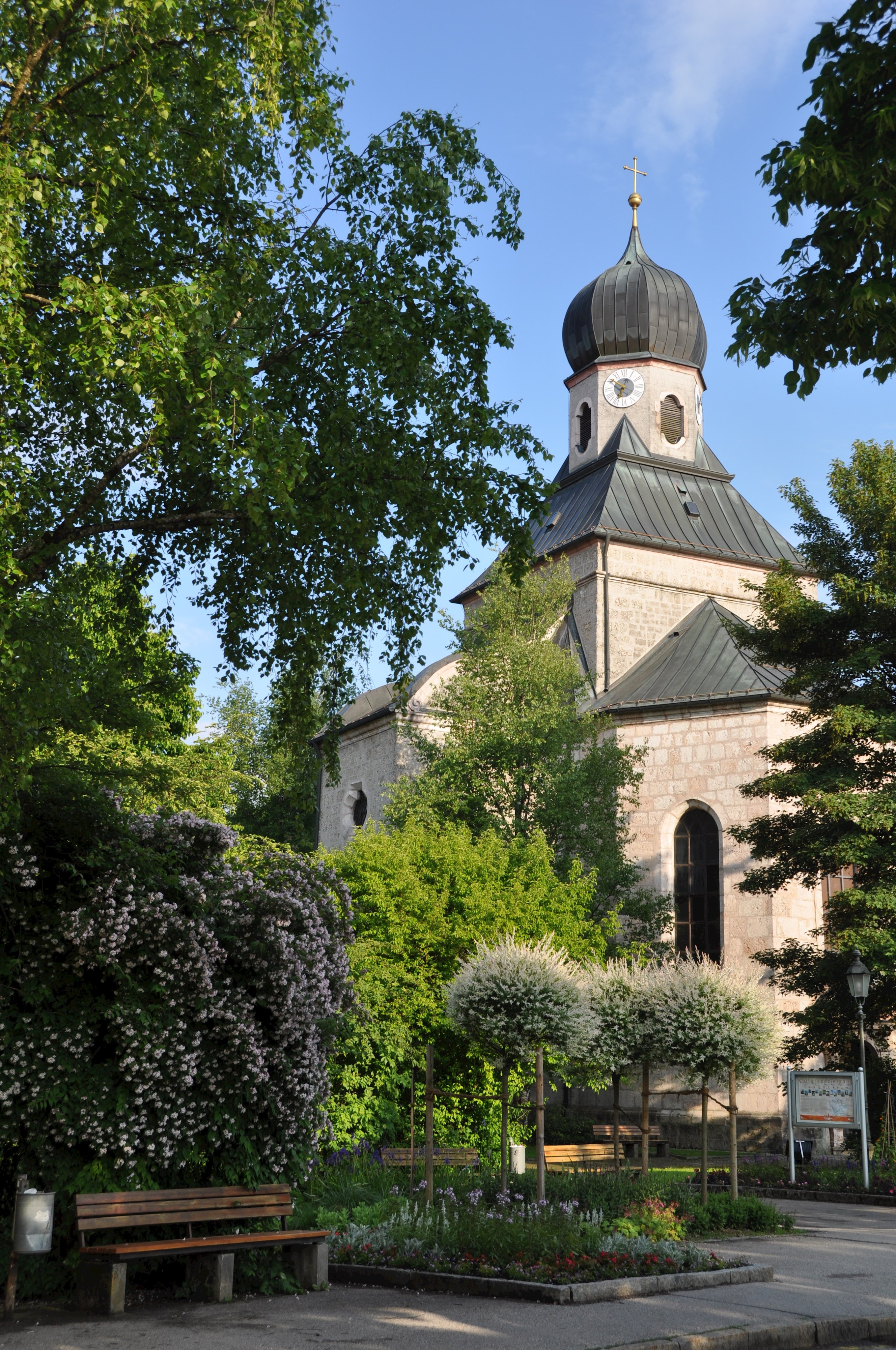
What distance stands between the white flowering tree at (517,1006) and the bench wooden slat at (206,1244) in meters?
3.58

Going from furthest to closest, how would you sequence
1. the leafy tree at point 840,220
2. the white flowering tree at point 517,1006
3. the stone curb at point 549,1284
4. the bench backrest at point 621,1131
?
the bench backrest at point 621,1131
the white flowering tree at point 517,1006
the stone curb at point 549,1284
the leafy tree at point 840,220

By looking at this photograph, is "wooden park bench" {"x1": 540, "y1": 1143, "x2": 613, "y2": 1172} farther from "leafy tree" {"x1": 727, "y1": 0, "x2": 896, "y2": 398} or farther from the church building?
"leafy tree" {"x1": 727, "y1": 0, "x2": 896, "y2": 398}

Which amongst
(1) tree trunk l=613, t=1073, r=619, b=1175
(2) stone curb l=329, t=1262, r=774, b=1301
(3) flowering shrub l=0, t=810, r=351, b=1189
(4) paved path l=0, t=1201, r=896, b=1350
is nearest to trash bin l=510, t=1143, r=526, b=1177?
(1) tree trunk l=613, t=1073, r=619, b=1175

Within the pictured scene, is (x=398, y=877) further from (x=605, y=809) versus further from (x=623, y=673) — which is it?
(x=623, y=673)

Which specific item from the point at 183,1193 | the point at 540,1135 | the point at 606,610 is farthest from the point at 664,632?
the point at 183,1193

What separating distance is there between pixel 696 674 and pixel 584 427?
507 inches

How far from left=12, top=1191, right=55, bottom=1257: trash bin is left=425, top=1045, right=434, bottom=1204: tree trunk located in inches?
154

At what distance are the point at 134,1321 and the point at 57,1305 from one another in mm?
739

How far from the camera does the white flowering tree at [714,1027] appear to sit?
13.5 m

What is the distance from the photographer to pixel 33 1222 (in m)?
7.14

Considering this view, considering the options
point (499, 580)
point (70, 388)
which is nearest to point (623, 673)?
point (499, 580)

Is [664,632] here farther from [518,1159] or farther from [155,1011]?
[155,1011]

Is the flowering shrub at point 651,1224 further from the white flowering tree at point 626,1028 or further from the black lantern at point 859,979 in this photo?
the black lantern at point 859,979

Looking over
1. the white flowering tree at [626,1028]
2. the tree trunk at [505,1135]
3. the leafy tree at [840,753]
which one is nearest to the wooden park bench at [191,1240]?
the tree trunk at [505,1135]
